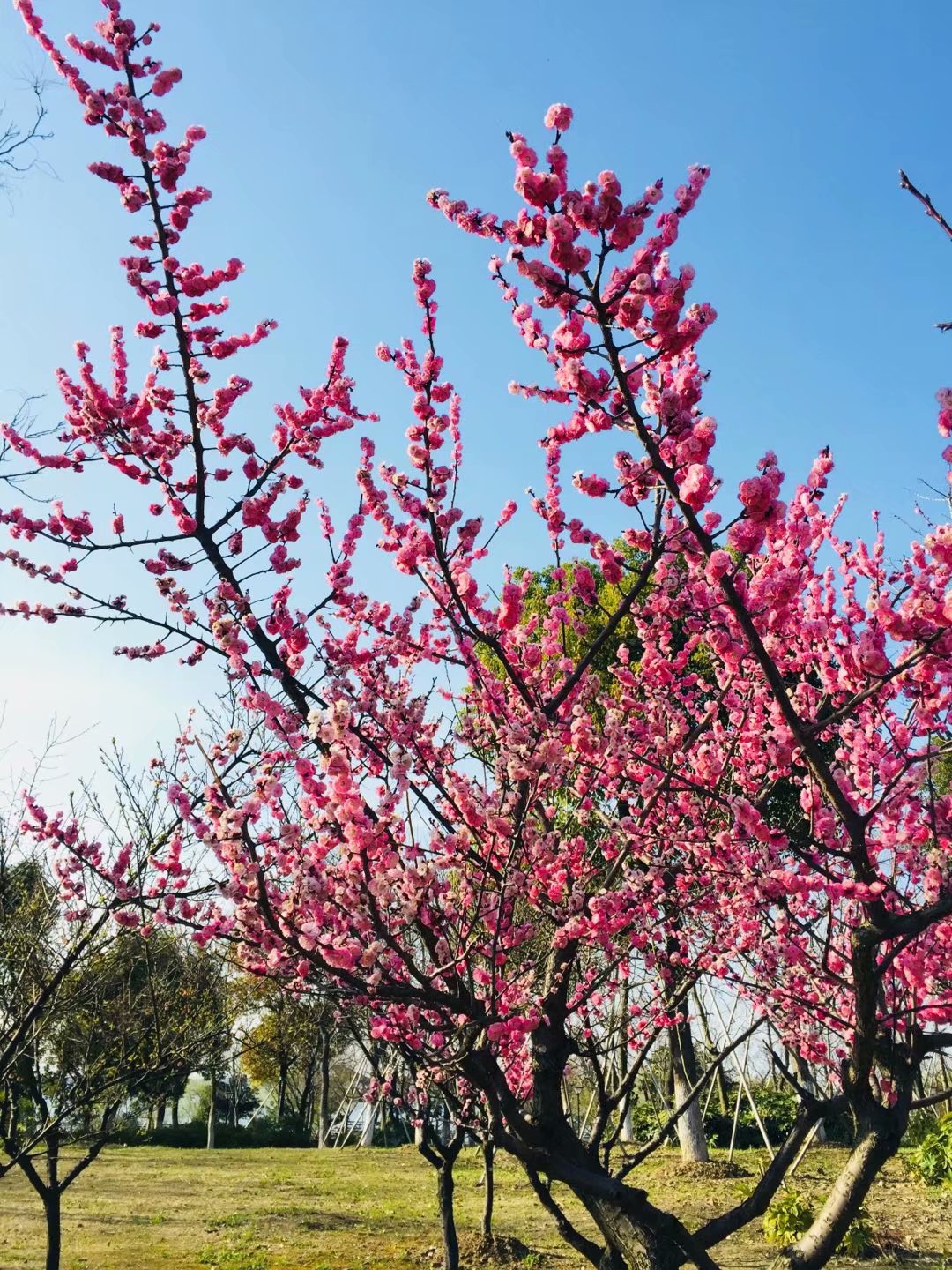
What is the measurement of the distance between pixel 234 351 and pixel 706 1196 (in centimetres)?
1077

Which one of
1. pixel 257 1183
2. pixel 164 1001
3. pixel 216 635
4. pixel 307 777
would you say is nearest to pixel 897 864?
pixel 307 777

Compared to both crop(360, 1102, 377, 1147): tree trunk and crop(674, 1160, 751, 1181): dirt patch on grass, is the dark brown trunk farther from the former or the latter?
crop(674, 1160, 751, 1181): dirt patch on grass

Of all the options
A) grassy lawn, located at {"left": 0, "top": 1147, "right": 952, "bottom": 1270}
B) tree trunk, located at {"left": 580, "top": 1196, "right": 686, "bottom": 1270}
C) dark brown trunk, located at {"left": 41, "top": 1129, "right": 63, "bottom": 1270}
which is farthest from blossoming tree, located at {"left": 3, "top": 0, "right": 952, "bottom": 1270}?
grassy lawn, located at {"left": 0, "top": 1147, "right": 952, "bottom": 1270}

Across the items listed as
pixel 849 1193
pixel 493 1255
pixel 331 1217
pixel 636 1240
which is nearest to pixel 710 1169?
pixel 493 1255

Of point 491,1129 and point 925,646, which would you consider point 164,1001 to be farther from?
point 925,646

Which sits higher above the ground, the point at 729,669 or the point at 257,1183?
the point at 729,669

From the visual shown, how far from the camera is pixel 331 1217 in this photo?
11.0 meters

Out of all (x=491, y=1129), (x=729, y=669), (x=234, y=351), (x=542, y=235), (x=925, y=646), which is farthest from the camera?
(x=234, y=351)

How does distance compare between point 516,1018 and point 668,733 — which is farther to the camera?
point 668,733

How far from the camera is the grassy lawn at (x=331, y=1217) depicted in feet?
28.0

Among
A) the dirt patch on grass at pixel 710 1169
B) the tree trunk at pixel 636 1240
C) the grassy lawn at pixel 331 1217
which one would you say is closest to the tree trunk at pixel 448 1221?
the grassy lawn at pixel 331 1217

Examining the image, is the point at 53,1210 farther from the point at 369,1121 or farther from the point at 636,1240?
the point at 369,1121

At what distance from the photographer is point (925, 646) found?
2791 mm

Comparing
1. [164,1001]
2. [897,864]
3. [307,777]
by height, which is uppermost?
[307,777]
